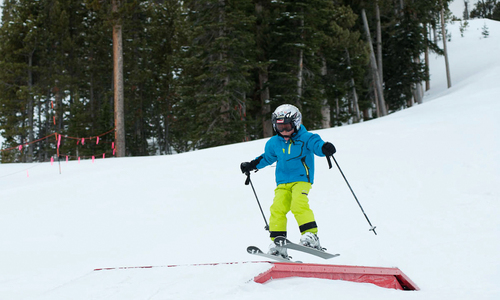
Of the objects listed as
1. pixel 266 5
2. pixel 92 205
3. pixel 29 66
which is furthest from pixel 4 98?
pixel 92 205

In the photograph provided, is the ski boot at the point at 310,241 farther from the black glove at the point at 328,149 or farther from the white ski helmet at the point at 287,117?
the white ski helmet at the point at 287,117

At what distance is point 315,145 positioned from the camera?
4383 mm

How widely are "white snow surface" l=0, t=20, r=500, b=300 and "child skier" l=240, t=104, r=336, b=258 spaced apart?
0.60 metres

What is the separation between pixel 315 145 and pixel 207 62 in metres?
16.1

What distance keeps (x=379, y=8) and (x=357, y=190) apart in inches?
928

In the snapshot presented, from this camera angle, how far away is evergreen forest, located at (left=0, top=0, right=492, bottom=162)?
1891 centimetres

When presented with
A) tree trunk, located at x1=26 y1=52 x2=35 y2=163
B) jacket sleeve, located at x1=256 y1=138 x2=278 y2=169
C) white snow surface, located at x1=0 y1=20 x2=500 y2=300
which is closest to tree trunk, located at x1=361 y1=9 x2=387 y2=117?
white snow surface, located at x1=0 y1=20 x2=500 y2=300

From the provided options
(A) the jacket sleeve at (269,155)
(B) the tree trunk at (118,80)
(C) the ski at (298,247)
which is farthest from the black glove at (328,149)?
(B) the tree trunk at (118,80)

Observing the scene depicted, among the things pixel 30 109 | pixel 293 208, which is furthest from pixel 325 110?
pixel 30 109

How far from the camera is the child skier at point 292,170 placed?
4395mm

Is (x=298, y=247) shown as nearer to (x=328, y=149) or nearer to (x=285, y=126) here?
(x=328, y=149)

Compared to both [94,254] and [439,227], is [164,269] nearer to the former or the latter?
[94,254]

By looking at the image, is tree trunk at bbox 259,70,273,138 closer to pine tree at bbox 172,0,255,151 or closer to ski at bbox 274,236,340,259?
pine tree at bbox 172,0,255,151

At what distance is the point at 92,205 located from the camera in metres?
8.37
